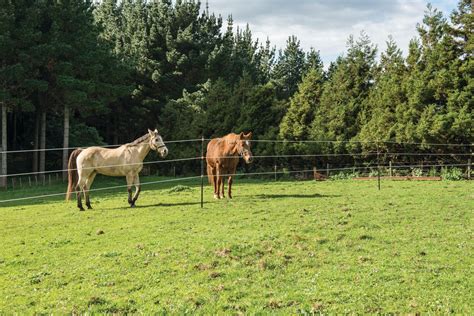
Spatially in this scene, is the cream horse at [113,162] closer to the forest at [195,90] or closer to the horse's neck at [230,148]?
the horse's neck at [230,148]

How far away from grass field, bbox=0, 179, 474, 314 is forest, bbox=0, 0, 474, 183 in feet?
36.9

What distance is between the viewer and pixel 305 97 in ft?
96.2

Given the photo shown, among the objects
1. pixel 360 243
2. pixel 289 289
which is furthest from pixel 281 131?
pixel 289 289

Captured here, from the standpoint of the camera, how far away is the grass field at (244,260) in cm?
529

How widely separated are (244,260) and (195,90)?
32193mm

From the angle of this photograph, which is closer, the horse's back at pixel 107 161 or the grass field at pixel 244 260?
the grass field at pixel 244 260

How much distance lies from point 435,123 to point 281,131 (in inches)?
391

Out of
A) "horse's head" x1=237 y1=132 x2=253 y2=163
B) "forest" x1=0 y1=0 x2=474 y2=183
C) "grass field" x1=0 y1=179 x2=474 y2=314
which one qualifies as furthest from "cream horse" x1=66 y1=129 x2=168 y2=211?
"forest" x1=0 y1=0 x2=474 y2=183

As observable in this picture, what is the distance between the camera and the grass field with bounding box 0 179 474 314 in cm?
529

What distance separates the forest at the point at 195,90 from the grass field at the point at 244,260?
443 inches

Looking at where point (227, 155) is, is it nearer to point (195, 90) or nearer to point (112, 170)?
point (112, 170)

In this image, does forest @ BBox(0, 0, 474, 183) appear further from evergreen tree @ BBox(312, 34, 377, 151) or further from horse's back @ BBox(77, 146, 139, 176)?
horse's back @ BBox(77, 146, 139, 176)

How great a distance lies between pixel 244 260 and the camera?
22.6 ft

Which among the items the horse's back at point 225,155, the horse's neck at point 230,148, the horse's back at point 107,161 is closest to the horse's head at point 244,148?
the horse's neck at point 230,148
